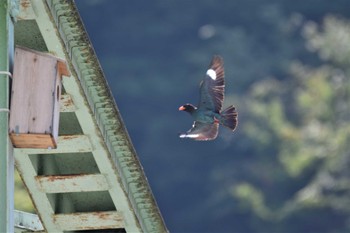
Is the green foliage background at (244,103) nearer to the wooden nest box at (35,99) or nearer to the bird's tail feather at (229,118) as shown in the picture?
the bird's tail feather at (229,118)

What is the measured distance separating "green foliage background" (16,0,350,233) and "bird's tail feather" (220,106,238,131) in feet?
133

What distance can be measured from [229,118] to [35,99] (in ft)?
9.06

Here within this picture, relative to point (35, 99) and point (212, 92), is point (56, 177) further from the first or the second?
point (212, 92)

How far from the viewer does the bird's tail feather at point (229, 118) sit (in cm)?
977

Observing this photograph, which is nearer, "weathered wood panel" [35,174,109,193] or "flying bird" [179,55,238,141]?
"weathered wood panel" [35,174,109,193]

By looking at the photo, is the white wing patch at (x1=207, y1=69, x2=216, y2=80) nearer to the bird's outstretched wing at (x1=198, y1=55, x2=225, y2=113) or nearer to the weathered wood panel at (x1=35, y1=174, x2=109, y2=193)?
the bird's outstretched wing at (x1=198, y1=55, x2=225, y2=113)

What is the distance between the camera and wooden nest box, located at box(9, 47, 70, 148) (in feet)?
23.4

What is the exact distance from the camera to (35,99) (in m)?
7.27

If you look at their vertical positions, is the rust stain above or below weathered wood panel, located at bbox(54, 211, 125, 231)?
above

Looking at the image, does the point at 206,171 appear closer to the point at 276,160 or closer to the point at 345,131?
the point at 276,160

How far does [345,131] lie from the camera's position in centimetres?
5438

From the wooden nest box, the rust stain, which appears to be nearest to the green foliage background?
the rust stain

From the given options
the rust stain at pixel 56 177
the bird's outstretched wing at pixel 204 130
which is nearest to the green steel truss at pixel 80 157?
the rust stain at pixel 56 177

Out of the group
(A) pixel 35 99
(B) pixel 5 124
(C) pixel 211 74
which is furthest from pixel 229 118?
(B) pixel 5 124
